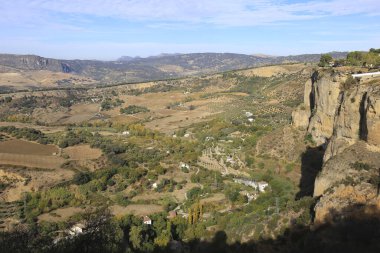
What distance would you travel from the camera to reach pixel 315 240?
22094 mm

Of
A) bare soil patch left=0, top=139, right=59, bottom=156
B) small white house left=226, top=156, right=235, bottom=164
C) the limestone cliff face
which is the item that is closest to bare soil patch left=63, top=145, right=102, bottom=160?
bare soil patch left=0, top=139, right=59, bottom=156

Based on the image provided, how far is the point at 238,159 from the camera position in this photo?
167 feet

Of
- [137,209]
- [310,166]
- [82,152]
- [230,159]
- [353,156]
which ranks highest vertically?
[353,156]

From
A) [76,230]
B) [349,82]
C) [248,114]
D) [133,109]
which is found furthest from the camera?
[133,109]

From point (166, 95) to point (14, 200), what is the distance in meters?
91.6

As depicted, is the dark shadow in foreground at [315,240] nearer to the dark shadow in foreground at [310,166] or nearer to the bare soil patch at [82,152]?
the dark shadow in foreground at [310,166]

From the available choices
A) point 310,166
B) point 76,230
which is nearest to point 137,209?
point 310,166

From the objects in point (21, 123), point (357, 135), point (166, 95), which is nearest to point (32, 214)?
point (357, 135)

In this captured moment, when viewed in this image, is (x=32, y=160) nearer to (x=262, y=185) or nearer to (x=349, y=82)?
(x=262, y=185)

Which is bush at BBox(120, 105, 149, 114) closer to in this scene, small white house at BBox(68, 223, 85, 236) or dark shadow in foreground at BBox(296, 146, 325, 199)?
dark shadow in foreground at BBox(296, 146, 325, 199)

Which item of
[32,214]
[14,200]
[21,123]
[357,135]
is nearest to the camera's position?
[357,135]

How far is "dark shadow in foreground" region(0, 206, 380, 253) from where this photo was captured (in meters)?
18.0

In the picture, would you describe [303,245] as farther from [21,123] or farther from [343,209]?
[21,123]

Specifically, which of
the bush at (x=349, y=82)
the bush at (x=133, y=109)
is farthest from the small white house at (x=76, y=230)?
the bush at (x=133, y=109)
